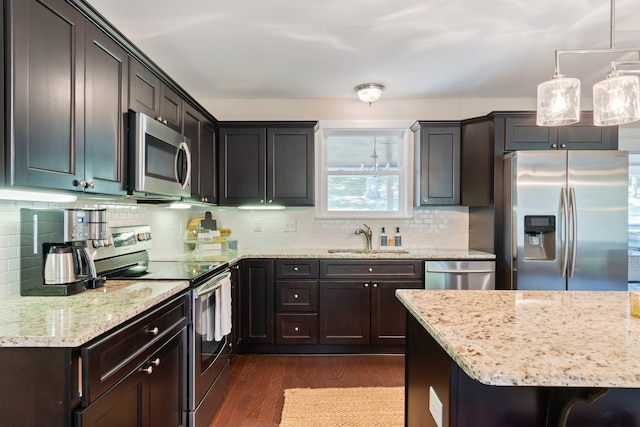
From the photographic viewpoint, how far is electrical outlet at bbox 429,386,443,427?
1.04 metres

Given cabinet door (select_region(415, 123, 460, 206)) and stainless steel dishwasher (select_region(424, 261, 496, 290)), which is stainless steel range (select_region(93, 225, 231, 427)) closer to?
stainless steel dishwasher (select_region(424, 261, 496, 290))

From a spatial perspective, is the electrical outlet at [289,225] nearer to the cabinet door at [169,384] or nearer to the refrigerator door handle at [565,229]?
the cabinet door at [169,384]

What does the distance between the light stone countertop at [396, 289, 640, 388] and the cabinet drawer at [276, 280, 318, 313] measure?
1.62 m

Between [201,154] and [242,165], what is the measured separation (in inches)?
20.0

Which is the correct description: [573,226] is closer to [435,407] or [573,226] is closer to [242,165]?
[435,407]

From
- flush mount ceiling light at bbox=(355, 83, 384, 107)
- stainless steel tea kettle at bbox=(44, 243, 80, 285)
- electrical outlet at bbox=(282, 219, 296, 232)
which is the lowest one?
stainless steel tea kettle at bbox=(44, 243, 80, 285)

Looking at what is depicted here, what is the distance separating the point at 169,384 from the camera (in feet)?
5.20

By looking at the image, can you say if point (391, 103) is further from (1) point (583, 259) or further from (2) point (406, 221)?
(1) point (583, 259)

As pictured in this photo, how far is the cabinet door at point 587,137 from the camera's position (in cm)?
295

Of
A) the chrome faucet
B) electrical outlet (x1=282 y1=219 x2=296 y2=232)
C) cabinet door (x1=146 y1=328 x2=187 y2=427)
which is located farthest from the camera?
electrical outlet (x1=282 y1=219 x2=296 y2=232)

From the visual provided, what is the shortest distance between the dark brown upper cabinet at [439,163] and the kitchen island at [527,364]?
6.76 feet

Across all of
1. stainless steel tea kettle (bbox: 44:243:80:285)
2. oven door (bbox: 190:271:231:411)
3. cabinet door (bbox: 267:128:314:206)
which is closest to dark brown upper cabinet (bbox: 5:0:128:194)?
stainless steel tea kettle (bbox: 44:243:80:285)

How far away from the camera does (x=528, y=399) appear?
0.95 metres

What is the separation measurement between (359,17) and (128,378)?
219 cm
